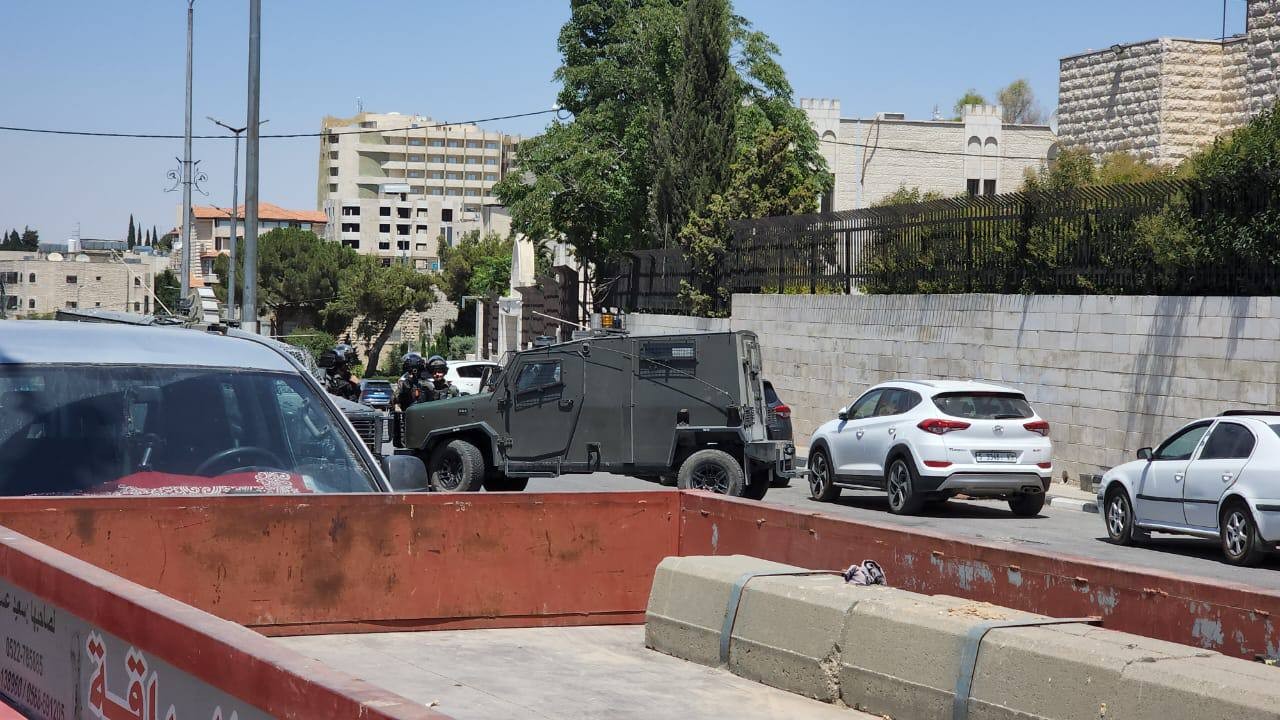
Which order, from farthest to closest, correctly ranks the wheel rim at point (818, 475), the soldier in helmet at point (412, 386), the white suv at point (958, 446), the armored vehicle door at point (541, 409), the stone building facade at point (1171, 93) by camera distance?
the stone building facade at point (1171, 93) → the soldier in helmet at point (412, 386) → the wheel rim at point (818, 475) → the armored vehicle door at point (541, 409) → the white suv at point (958, 446)

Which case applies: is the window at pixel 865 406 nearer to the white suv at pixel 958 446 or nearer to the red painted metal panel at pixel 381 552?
the white suv at pixel 958 446

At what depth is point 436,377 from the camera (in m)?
21.3

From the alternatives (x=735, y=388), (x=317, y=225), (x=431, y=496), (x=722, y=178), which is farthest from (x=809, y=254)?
(x=317, y=225)

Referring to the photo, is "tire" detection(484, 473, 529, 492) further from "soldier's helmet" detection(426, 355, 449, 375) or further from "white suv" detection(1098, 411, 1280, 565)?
"white suv" detection(1098, 411, 1280, 565)

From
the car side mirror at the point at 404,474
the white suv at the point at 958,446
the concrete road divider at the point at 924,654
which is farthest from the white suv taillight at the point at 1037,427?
the car side mirror at the point at 404,474

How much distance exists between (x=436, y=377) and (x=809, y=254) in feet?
38.2

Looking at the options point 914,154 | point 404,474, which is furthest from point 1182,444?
point 914,154

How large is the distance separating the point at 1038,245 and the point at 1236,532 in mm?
9762

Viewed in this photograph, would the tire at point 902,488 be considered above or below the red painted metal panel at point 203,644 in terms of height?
below

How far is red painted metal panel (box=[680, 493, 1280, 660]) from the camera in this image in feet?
16.8

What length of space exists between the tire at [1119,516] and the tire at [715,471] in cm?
417

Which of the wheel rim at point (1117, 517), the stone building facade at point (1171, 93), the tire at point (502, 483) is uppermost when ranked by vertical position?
the stone building facade at point (1171, 93)

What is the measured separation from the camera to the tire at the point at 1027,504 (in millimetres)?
18594

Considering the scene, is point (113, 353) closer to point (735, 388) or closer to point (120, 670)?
point (120, 670)
